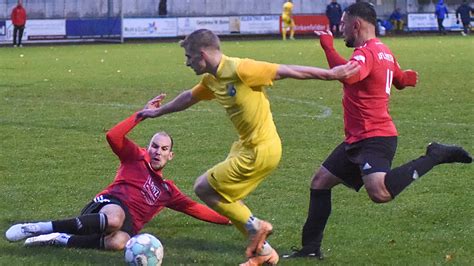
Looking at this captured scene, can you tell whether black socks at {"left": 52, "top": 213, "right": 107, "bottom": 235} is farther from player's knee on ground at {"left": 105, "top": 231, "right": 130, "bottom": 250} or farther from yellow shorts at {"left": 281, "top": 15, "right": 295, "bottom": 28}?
yellow shorts at {"left": 281, "top": 15, "right": 295, "bottom": 28}

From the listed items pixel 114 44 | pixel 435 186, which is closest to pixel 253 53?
pixel 114 44

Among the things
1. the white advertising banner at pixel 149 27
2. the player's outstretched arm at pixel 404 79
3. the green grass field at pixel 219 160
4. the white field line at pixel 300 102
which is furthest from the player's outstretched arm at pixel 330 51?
the white advertising banner at pixel 149 27

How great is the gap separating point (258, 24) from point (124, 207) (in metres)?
43.7

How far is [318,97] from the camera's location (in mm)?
→ 18609

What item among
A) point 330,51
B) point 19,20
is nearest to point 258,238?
point 330,51

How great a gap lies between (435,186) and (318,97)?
868 cm

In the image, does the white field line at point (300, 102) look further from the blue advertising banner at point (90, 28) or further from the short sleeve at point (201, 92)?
the blue advertising banner at point (90, 28)

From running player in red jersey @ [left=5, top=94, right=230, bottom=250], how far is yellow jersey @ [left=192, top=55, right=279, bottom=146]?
970 mm

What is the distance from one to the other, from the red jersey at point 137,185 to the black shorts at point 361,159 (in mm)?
1406

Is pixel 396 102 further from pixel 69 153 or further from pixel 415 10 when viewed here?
pixel 415 10

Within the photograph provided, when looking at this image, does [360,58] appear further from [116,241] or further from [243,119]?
[116,241]

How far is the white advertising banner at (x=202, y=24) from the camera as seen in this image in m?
49.4

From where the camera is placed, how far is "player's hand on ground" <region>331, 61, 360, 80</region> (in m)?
6.81

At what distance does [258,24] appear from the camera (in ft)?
167
